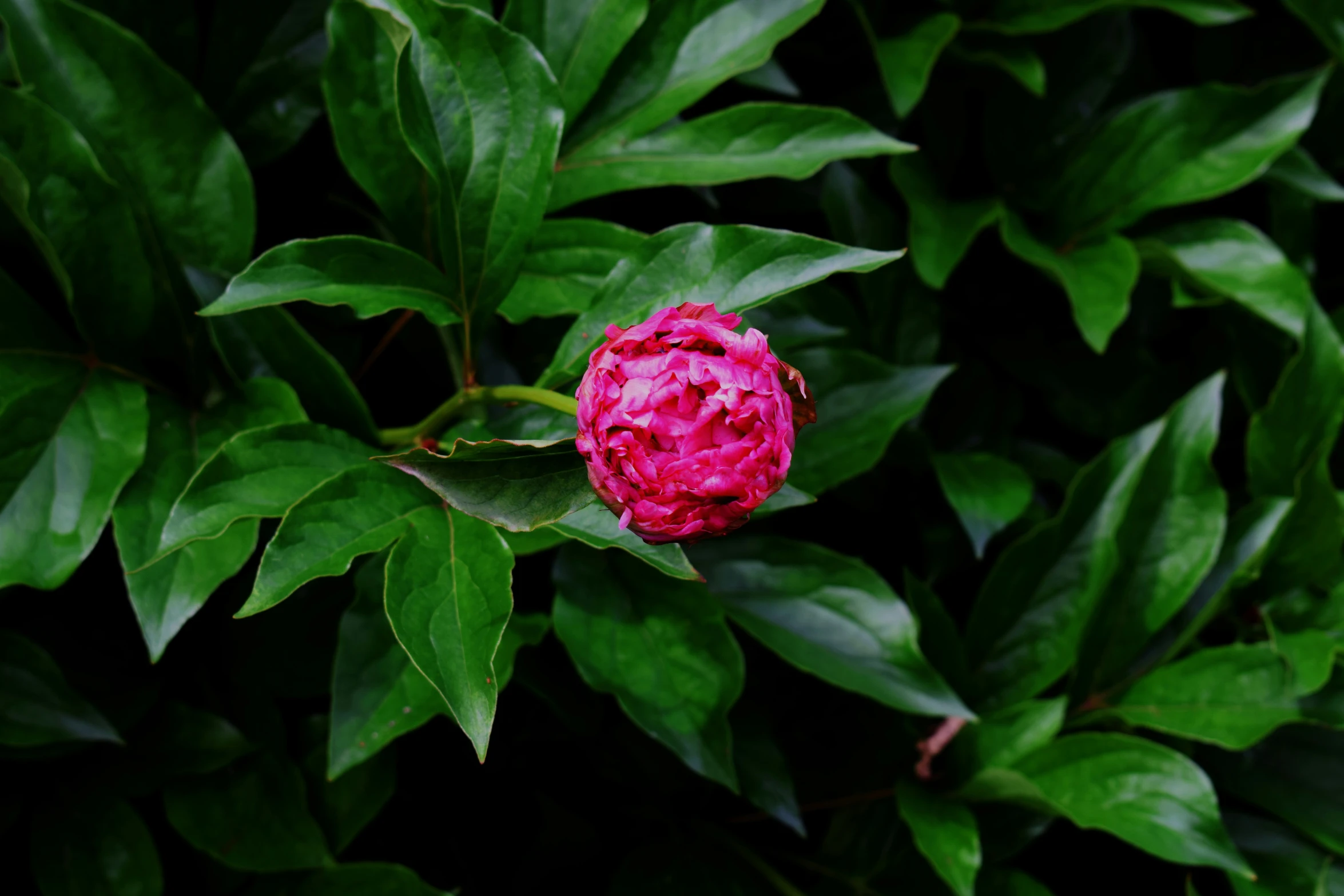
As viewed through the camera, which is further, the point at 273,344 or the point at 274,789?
the point at 274,789

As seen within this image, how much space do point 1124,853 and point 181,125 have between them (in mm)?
1354

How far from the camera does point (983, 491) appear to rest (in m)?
1.16

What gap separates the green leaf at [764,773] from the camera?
1.03m

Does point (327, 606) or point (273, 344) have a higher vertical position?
point (273, 344)

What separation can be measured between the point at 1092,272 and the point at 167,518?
1013 mm

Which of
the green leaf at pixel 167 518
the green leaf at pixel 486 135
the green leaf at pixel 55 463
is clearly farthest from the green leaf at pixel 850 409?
the green leaf at pixel 55 463

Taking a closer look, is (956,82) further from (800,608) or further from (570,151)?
(800,608)

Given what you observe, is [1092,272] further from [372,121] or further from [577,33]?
[372,121]

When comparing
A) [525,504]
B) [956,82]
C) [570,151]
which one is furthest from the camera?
[956,82]

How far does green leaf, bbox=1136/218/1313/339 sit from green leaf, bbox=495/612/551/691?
0.86 metres

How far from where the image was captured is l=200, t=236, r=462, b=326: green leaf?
26.8 inches

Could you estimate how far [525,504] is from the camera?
609 millimetres

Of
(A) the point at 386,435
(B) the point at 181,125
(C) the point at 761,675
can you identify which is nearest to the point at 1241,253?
(C) the point at 761,675

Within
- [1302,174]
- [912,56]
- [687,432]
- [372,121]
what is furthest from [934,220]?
[687,432]
